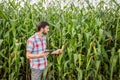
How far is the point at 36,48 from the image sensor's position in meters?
3.54

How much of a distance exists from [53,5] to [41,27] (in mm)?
1606

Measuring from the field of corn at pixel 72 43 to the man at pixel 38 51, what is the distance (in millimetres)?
176

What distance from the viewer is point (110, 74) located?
12.9 feet

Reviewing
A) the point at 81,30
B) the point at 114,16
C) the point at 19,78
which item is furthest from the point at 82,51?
the point at 19,78

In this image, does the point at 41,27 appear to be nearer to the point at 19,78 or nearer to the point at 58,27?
the point at 58,27

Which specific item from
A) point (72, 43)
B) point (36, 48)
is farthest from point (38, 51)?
point (72, 43)

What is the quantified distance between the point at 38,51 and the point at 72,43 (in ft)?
1.55

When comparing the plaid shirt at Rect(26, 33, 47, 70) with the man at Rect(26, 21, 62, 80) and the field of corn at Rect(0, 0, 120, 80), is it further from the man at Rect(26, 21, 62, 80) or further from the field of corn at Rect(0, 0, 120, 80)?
the field of corn at Rect(0, 0, 120, 80)

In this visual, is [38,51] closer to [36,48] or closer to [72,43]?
[36,48]

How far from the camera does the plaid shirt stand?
351 centimetres

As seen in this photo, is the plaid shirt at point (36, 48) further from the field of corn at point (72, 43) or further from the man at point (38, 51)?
the field of corn at point (72, 43)

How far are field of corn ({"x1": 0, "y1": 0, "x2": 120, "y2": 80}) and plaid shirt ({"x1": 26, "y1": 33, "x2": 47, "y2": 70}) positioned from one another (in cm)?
21

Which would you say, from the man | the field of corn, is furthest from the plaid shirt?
the field of corn

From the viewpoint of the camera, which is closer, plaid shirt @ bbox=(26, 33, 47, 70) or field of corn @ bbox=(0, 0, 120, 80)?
plaid shirt @ bbox=(26, 33, 47, 70)
